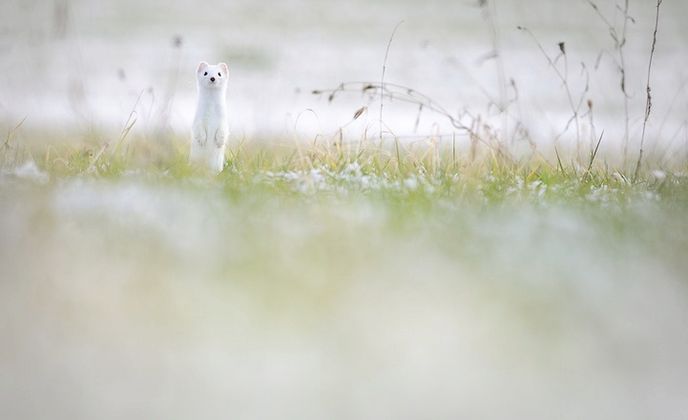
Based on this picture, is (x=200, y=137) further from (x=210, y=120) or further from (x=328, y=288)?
(x=328, y=288)

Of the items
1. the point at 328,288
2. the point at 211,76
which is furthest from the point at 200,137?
the point at 328,288

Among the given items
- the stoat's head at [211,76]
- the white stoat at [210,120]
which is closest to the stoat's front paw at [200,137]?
the white stoat at [210,120]

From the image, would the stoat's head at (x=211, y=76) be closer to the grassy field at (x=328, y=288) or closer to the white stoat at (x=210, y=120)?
the white stoat at (x=210, y=120)

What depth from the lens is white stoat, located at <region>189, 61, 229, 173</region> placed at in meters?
3.07

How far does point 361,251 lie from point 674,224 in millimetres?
1007

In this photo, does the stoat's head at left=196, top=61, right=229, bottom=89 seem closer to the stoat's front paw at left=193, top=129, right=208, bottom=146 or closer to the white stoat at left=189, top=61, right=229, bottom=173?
the white stoat at left=189, top=61, right=229, bottom=173

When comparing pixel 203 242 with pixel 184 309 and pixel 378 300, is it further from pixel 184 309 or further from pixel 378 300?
pixel 378 300

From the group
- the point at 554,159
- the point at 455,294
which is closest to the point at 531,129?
the point at 554,159

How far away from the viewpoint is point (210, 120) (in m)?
3.13

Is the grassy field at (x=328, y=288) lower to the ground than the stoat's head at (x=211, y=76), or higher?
lower

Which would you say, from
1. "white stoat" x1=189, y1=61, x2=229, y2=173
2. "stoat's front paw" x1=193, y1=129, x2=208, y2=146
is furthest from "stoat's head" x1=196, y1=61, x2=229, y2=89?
"stoat's front paw" x1=193, y1=129, x2=208, y2=146

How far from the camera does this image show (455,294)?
2006mm

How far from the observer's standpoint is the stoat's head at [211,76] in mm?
3164

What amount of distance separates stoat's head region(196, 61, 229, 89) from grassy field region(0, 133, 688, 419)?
0.46 m
